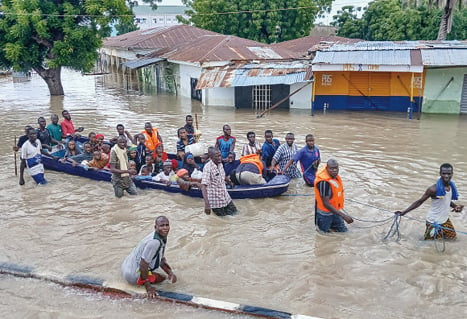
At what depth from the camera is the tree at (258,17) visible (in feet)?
111

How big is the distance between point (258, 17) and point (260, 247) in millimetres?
28815

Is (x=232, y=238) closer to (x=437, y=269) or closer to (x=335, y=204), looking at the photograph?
(x=335, y=204)

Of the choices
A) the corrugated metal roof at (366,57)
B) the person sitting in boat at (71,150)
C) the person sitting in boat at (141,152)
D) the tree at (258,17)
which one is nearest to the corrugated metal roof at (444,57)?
the corrugated metal roof at (366,57)

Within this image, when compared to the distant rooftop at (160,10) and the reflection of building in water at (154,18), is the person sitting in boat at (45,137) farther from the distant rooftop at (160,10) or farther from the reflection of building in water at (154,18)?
the distant rooftop at (160,10)

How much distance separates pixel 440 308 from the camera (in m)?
5.84

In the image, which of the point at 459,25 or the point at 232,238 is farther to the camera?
the point at 459,25

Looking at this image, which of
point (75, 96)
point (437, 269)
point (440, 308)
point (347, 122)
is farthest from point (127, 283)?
point (75, 96)

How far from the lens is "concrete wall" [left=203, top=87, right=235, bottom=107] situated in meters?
22.7

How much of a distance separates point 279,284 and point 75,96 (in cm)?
2461

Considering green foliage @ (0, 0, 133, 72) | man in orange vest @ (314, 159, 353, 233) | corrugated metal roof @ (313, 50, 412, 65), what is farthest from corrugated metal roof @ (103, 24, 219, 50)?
man in orange vest @ (314, 159, 353, 233)

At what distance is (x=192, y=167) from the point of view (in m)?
10.2

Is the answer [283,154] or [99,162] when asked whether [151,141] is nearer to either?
[99,162]

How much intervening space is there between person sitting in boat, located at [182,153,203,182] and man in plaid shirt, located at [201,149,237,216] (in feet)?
4.13

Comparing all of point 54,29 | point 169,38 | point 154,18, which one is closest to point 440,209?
point 54,29
